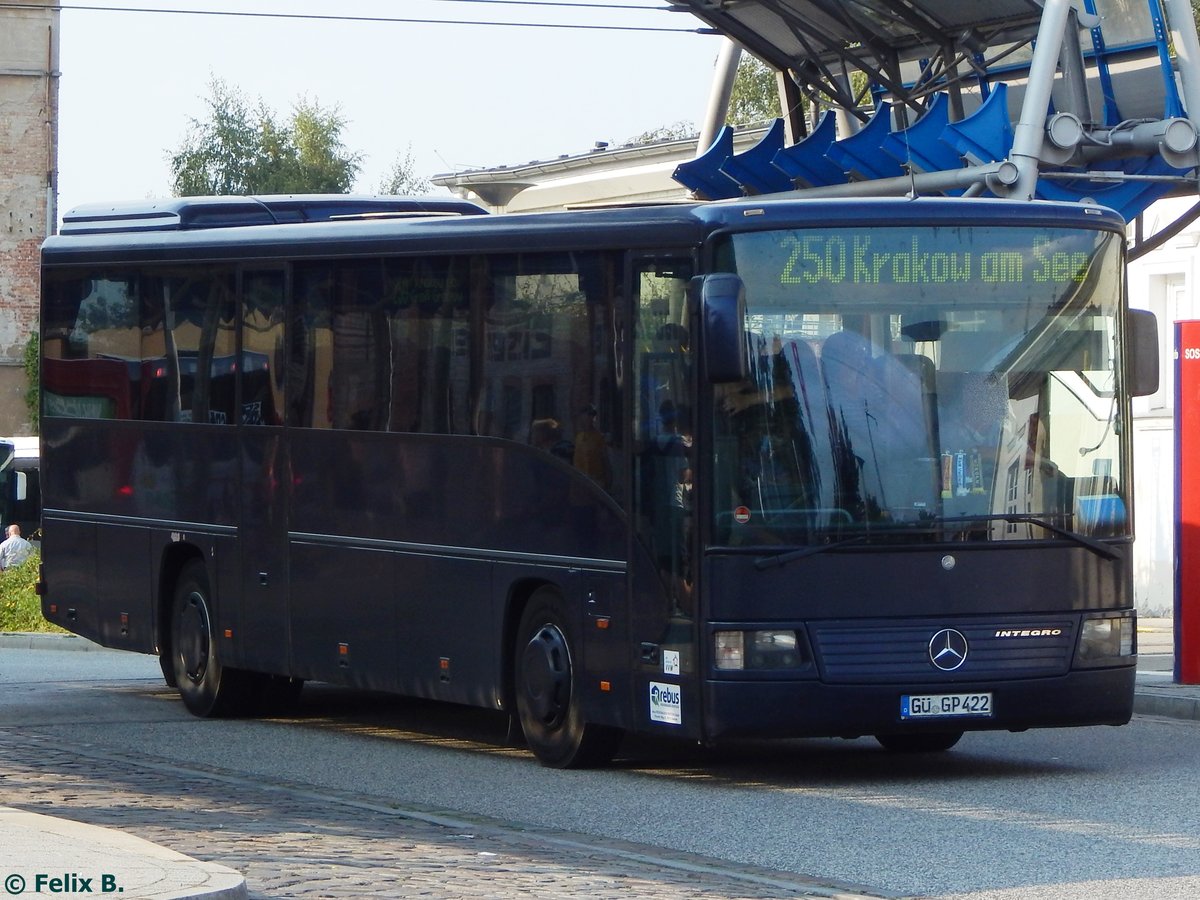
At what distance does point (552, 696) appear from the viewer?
1247cm

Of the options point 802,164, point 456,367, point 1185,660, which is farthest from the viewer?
point 802,164

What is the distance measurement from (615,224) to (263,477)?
4.08 m

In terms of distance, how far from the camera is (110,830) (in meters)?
9.05

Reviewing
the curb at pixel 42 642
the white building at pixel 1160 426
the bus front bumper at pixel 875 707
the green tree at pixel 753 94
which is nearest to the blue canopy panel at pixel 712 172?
the white building at pixel 1160 426

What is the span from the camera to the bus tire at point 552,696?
12.4 m

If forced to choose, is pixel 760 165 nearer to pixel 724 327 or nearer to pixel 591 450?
pixel 591 450

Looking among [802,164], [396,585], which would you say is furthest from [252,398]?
[802,164]

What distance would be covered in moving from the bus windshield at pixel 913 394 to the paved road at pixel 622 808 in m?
1.42

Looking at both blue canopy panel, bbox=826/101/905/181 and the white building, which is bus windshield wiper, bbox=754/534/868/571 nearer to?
blue canopy panel, bbox=826/101/905/181

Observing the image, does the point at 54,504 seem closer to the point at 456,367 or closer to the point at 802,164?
the point at 456,367

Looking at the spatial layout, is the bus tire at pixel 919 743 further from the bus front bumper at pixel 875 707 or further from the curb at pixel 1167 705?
the curb at pixel 1167 705

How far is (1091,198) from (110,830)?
13.3 m

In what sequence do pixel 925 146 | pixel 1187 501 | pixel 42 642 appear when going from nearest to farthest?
1. pixel 1187 501
2. pixel 925 146
3. pixel 42 642

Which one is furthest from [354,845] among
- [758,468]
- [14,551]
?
[14,551]
